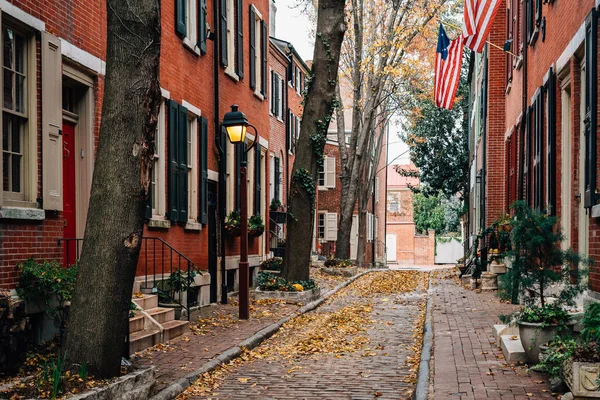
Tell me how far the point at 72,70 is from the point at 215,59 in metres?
6.97

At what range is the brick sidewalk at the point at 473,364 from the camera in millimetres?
7039

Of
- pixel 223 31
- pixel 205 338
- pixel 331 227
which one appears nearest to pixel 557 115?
pixel 205 338

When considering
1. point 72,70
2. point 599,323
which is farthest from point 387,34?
→ point 599,323

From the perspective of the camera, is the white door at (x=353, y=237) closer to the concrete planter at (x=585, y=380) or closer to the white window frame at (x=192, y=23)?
the white window frame at (x=192, y=23)

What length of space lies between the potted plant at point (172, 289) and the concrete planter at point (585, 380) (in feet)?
23.1

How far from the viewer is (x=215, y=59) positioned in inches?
663

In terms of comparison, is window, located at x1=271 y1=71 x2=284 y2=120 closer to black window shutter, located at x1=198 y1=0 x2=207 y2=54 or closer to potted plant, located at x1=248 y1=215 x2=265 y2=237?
potted plant, located at x1=248 y1=215 x2=265 y2=237

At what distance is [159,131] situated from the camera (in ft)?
44.7

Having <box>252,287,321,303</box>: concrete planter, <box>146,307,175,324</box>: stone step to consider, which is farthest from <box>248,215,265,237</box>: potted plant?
<box>146,307,175,324</box>: stone step

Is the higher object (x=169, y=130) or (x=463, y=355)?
(x=169, y=130)

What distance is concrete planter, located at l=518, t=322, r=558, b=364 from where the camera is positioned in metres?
7.74

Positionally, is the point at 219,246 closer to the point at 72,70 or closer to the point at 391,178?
the point at 72,70

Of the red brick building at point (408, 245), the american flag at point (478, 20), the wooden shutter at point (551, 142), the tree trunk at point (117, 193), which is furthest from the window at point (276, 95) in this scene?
the red brick building at point (408, 245)

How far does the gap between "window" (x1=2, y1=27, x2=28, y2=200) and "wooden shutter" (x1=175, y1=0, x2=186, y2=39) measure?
5833 millimetres
